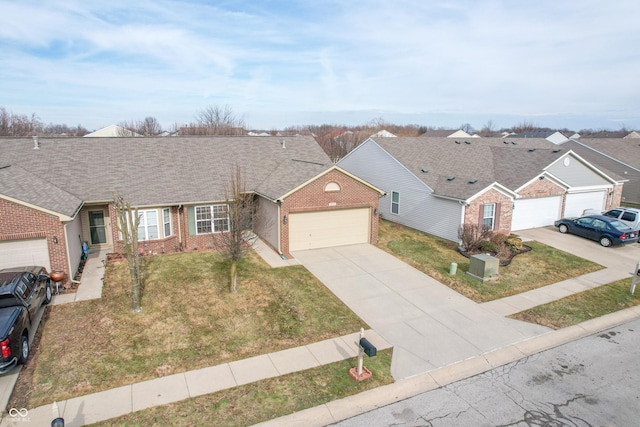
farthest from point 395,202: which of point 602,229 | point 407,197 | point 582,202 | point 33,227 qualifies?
point 33,227

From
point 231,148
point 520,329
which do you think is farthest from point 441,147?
point 520,329

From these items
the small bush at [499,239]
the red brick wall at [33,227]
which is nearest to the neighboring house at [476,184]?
the small bush at [499,239]

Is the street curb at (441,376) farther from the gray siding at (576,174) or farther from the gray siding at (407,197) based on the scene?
the gray siding at (576,174)

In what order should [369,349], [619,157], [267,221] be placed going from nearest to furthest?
[369,349] → [267,221] → [619,157]

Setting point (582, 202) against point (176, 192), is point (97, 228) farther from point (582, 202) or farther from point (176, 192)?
point (582, 202)

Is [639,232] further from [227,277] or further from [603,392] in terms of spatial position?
[227,277]
